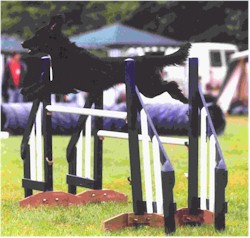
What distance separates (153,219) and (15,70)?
19.7 meters

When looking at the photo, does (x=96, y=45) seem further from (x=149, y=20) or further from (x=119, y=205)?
(x=119, y=205)

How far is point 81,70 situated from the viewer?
8273 mm

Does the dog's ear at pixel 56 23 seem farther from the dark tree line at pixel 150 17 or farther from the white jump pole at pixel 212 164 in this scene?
the dark tree line at pixel 150 17

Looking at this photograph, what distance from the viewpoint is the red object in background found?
25.9 meters

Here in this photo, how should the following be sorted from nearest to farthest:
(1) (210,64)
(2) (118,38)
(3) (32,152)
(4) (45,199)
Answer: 1. (4) (45,199)
2. (3) (32,152)
3. (2) (118,38)
4. (1) (210,64)

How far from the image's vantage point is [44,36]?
836 cm

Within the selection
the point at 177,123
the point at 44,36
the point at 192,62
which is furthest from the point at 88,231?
the point at 177,123

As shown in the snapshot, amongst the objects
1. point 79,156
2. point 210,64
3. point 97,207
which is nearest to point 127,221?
point 97,207

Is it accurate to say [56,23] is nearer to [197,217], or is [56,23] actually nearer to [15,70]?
[197,217]

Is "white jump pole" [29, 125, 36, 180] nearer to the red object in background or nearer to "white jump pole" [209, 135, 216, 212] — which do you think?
"white jump pole" [209, 135, 216, 212]

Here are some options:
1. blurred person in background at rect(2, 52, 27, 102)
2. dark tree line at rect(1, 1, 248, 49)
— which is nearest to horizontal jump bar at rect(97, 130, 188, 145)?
blurred person in background at rect(2, 52, 27, 102)

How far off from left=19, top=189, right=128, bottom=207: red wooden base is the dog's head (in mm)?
1296

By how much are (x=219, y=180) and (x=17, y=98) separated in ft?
66.5

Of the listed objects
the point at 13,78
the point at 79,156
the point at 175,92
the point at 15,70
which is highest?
the point at 175,92
